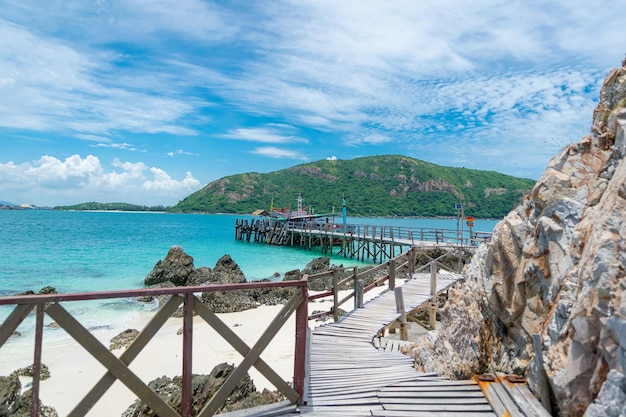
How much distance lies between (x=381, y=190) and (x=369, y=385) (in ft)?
596

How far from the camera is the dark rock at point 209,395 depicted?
245 inches

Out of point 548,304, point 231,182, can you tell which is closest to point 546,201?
point 548,304

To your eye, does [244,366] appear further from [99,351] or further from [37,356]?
[37,356]

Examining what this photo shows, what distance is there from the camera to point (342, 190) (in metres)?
180

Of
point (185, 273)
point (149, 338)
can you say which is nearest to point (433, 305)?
point (149, 338)

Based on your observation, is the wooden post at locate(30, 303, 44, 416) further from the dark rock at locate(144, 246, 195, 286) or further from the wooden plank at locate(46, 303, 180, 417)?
the dark rock at locate(144, 246, 195, 286)

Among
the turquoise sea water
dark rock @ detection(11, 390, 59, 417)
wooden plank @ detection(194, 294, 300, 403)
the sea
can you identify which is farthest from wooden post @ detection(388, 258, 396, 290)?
the turquoise sea water

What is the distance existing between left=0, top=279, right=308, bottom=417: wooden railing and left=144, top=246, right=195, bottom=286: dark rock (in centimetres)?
2079

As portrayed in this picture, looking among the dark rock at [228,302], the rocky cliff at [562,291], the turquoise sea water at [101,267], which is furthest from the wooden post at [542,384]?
the turquoise sea water at [101,267]

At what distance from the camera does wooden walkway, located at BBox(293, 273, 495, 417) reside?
4227 mm

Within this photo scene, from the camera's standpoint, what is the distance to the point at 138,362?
10336 mm

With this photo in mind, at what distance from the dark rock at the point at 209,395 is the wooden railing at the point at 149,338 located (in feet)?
8.43

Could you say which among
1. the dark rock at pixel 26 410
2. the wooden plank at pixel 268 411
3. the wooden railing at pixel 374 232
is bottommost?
the dark rock at pixel 26 410

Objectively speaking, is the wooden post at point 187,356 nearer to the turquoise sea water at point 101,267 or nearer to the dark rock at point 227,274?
the turquoise sea water at point 101,267
